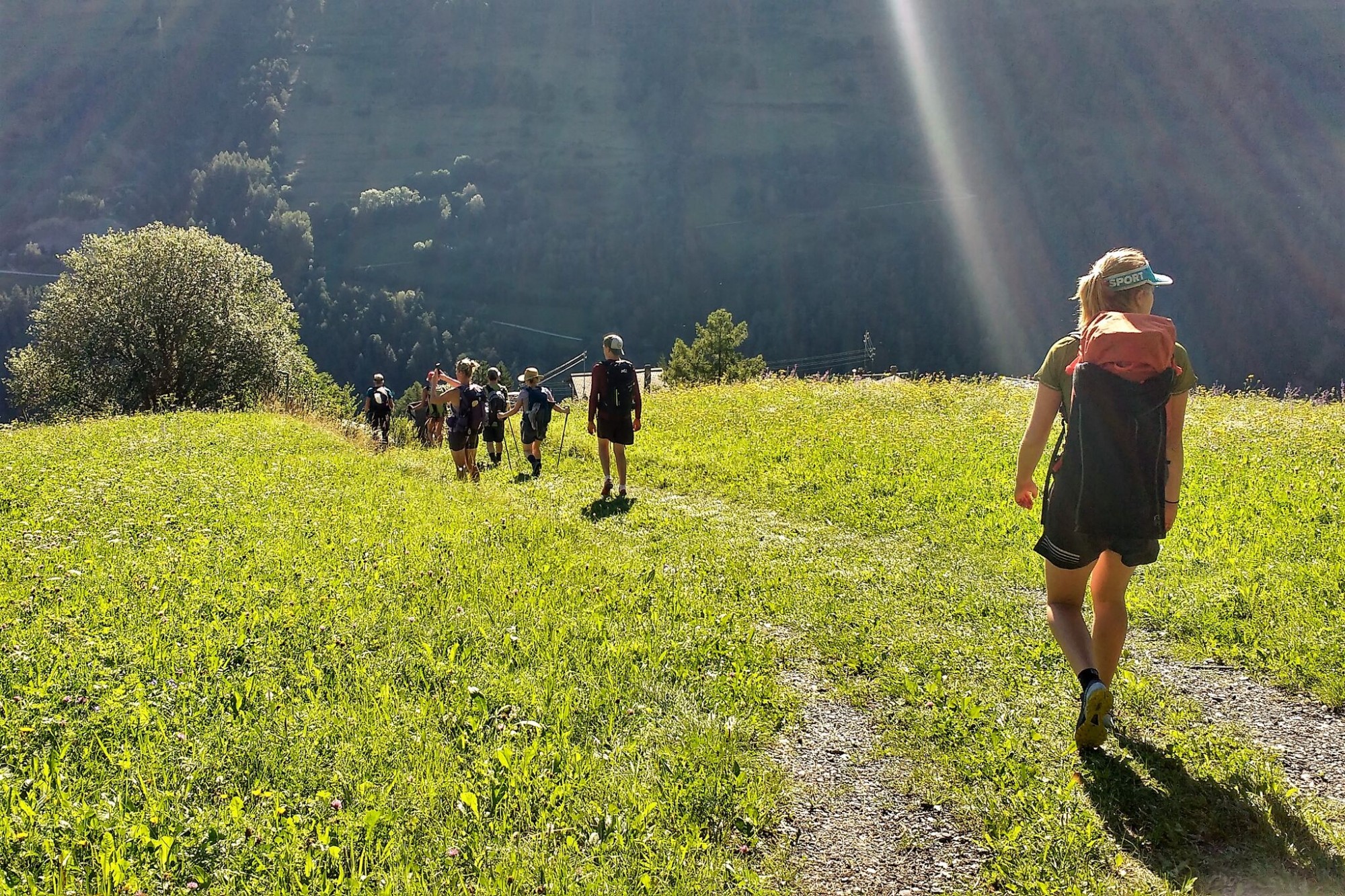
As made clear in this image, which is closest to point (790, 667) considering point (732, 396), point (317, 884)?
point (317, 884)

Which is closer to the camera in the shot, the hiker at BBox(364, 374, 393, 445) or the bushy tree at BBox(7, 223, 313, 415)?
the hiker at BBox(364, 374, 393, 445)

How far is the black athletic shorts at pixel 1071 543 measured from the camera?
176 inches

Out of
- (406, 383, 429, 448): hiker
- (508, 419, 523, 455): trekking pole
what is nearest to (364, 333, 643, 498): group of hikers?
(508, 419, 523, 455): trekking pole

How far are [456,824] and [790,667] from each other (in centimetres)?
→ 290

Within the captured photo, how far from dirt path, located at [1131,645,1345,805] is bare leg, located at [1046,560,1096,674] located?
1.17m

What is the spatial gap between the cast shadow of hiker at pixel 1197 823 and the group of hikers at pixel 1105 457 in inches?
11.8

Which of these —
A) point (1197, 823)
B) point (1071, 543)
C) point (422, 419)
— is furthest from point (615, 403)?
point (422, 419)

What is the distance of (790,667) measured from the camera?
20.2ft

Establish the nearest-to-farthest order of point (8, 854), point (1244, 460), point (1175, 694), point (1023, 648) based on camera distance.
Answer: point (8, 854), point (1175, 694), point (1023, 648), point (1244, 460)

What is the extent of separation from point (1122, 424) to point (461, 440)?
1340 centimetres

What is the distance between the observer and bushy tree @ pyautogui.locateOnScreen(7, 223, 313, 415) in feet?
125

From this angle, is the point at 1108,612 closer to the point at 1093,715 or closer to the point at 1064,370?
the point at 1093,715

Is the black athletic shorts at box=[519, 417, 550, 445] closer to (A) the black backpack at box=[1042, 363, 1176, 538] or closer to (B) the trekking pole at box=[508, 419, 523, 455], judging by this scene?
(B) the trekking pole at box=[508, 419, 523, 455]

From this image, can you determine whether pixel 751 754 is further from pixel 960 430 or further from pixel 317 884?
pixel 960 430
